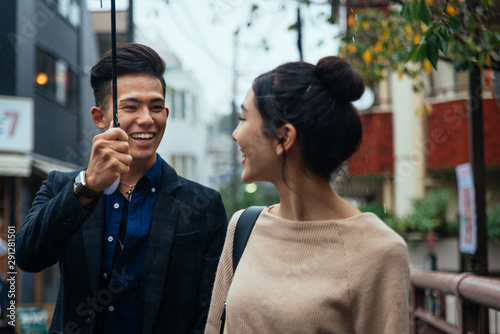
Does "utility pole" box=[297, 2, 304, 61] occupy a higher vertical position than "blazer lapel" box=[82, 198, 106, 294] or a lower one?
higher

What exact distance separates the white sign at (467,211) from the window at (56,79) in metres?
11.5

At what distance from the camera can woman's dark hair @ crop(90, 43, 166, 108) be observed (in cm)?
270

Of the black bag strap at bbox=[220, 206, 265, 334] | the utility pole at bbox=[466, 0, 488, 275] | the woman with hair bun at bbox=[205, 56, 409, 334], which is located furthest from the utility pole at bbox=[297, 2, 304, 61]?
the woman with hair bun at bbox=[205, 56, 409, 334]

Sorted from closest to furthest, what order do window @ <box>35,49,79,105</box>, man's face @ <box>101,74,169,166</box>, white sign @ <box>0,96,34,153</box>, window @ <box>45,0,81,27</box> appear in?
man's face @ <box>101,74,169,166</box> < white sign @ <box>0,96,34,153</box> < window @ <box>35,49,79,105</box> < window @ <box>45,0,81,27</box>

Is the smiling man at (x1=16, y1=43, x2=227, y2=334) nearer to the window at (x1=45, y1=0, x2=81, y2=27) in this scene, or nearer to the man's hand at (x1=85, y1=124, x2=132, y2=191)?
the man's hand at (x1=85, y1=124, x2=132, y2=191)

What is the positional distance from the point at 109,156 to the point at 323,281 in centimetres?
82

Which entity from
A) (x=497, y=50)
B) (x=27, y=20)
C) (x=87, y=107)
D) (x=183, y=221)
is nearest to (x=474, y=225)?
(x=497, y=50)

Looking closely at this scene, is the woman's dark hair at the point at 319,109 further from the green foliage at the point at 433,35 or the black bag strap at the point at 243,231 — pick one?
the green foliage at the point at 433,35

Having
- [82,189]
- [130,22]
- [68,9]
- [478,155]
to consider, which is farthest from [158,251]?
[68,9]

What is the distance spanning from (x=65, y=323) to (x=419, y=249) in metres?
12.7

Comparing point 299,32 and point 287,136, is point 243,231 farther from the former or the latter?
point 299,32

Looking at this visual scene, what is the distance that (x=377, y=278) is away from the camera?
6.78ft

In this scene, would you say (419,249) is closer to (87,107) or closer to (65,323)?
(87,107)

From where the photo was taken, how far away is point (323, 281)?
2.15 metres
